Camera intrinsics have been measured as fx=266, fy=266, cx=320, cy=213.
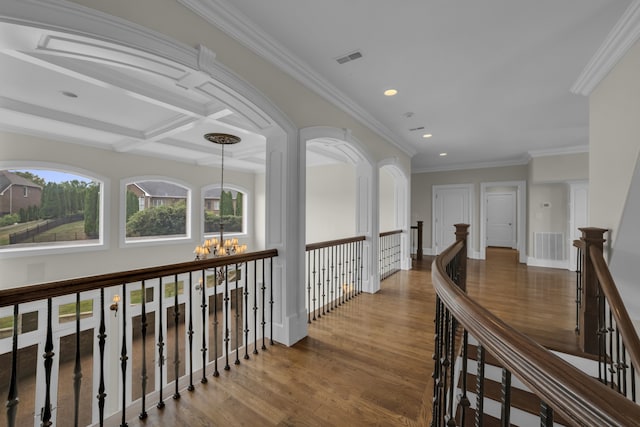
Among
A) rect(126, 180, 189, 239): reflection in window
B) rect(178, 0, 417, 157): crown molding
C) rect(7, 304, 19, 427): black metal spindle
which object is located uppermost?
rect(178, 0, 417, 157): crown molding

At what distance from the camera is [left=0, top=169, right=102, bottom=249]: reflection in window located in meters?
4.44

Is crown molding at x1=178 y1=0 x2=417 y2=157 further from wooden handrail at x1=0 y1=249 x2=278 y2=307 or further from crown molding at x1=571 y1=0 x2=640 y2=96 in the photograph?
crown molding at x1=571 y1=0 x2=640 y2=96

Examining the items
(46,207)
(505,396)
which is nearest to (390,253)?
(505,396)

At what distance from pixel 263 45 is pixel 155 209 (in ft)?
17.7

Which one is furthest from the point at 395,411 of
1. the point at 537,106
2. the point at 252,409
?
the point at 537,106

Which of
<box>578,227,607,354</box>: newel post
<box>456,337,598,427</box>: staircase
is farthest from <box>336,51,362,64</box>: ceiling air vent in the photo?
<box>456,337,598,427</box>: staircase

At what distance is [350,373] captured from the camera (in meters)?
2.28

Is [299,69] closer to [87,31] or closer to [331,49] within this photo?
[331,49]

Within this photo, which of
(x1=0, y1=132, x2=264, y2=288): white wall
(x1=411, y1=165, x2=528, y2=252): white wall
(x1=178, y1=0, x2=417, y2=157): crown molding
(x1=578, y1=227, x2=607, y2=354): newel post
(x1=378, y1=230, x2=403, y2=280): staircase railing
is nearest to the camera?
(x1=178, y1=0, x2=417, y2=157): crown molding

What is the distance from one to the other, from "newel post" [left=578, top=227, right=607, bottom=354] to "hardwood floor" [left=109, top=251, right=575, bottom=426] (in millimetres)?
167

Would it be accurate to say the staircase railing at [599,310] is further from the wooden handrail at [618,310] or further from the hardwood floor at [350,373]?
the hardwood floor at [350,373]

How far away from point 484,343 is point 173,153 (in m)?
6.80

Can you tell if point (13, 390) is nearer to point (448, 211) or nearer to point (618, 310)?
point (618, 310)

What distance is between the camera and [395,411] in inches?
73.0
